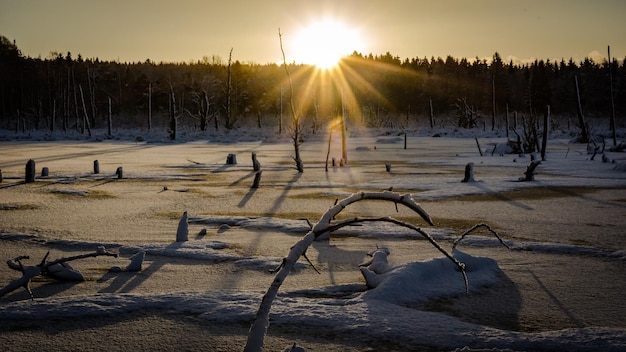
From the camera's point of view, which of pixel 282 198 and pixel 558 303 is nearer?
pixel 558 303

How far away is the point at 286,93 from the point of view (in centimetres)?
6706

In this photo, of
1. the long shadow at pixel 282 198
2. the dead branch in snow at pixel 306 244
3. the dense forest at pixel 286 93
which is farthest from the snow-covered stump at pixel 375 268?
the dense forest at pixel 286 93

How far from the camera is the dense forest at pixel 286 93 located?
188ft

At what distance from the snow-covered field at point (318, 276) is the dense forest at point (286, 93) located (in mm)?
41388

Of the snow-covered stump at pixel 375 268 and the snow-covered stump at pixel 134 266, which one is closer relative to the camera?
the snow-covered stump at pixel 375 268

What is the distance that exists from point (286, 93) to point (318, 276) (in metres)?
63.8

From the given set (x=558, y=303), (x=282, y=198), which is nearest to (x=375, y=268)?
(x=558, y=303)

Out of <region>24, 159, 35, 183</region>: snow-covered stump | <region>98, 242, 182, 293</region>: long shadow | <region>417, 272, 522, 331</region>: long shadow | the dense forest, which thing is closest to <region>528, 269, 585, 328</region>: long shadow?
<region>417, 272, 522, 331</region>: long shadow

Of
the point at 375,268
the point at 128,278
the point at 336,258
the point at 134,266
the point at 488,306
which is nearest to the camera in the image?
the point at 488,306

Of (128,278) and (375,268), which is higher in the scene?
(375,268)

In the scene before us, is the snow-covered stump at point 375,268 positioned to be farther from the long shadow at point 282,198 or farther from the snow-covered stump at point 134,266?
the long shadow at point 282,198

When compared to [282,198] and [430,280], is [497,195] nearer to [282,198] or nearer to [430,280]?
[282,198]

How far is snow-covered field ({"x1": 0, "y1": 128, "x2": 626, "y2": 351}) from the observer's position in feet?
10.3

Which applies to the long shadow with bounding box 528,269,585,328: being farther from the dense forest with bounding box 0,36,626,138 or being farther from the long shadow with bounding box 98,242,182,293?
the dense forest with bounding box 0,36,626,138
